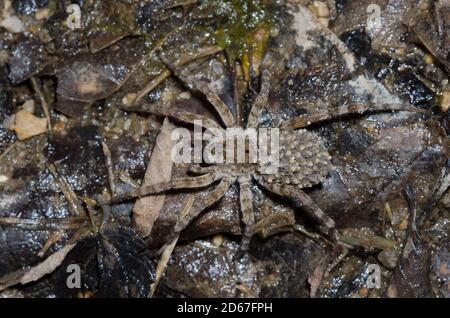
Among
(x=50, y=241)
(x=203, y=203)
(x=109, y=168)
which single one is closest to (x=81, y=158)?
(x=109, y=168)

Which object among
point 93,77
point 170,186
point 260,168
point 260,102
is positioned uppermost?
point 93,77

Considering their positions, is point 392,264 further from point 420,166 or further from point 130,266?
point 130,266

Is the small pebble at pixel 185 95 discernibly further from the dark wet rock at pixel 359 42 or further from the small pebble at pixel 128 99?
the dark wet rock at pixel 359 42

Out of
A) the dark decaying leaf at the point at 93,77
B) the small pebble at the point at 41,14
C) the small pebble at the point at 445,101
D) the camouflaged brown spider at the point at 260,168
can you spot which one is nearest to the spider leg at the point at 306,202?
the camouflaged brown spider at the point at 260,168

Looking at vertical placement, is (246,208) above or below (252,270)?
above

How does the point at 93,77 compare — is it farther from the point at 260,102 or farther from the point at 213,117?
the point at 260,102

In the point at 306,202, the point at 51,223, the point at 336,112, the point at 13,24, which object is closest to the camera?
the point at 306,202
